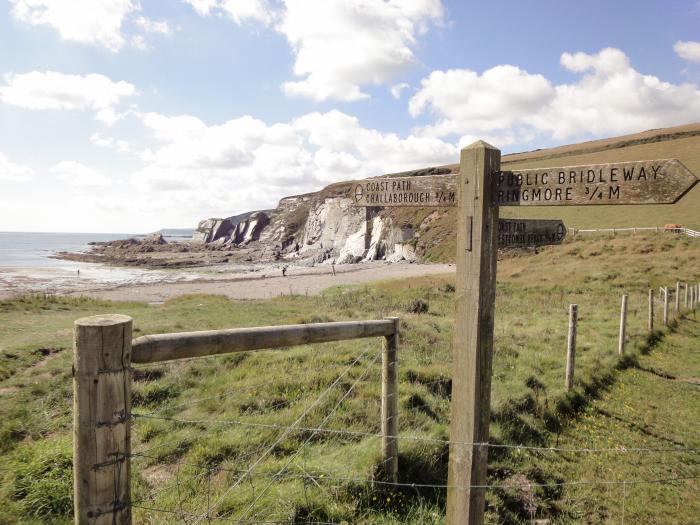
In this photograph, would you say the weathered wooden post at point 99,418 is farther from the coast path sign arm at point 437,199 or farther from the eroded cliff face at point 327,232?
the eroded cliff face at point 327,232

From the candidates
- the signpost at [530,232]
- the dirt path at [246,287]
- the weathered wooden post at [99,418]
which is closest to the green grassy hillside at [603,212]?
the dirt path at [246,287]

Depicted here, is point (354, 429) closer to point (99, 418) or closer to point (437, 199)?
point (437, 199)

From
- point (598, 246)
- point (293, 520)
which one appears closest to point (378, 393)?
point (293, 520)

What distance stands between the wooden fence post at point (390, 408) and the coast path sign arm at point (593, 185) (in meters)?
1.41

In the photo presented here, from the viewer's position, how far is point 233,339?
8.61ft

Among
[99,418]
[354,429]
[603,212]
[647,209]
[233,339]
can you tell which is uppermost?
[647,209]

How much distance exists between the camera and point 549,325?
462 inches

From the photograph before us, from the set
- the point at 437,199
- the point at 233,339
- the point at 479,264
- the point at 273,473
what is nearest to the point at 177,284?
the point at 273,473

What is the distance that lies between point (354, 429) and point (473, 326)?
2325 millimetres

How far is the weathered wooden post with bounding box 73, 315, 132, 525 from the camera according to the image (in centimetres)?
179

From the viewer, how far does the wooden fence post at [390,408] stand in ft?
12.8

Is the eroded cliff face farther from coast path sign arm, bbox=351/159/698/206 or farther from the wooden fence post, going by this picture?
coast path sign arm, bbox=351/159/698/206

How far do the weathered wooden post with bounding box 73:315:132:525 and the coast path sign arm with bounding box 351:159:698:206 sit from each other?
98.2 inches

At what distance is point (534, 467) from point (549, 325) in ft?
25.7
